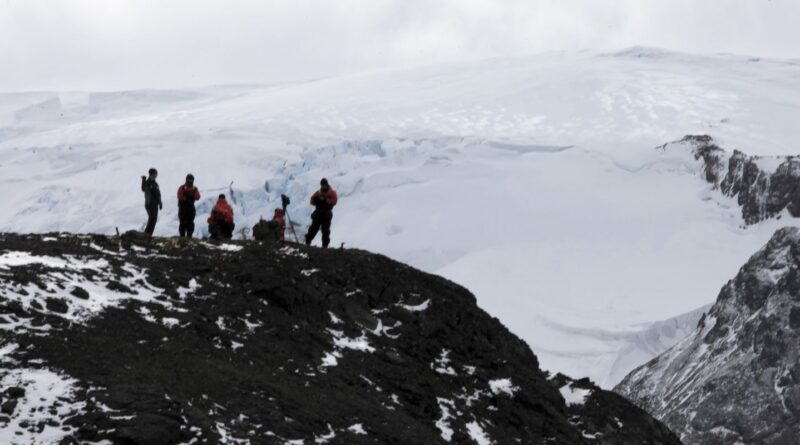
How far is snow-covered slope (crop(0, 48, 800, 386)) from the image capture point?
429ft

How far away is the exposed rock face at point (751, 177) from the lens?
174038 millimetres

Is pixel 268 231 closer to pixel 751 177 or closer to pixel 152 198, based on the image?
pixel 152 198

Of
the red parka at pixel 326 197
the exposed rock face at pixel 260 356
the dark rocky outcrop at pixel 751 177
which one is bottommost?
the dark rocky outcrop at pixel 751 177

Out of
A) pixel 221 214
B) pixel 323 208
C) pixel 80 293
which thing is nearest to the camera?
pixel 80 293

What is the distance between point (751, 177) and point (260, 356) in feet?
558

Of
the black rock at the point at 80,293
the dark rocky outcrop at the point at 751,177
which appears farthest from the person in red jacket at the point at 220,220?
the dark rocky outcrop at the point at 751,177

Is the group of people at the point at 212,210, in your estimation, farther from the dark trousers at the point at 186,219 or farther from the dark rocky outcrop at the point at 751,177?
the dark rocky outcrop at the point at 751,177

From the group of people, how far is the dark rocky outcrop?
135 meters

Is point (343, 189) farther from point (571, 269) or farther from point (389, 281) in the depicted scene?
point (389, 281)

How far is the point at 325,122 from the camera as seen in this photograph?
141250mm

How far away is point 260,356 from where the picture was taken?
20828mm

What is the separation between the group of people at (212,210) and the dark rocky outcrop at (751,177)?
135 m

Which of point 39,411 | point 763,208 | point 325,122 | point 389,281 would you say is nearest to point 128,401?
point 39,411

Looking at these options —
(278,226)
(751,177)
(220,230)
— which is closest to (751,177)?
(751,177)
